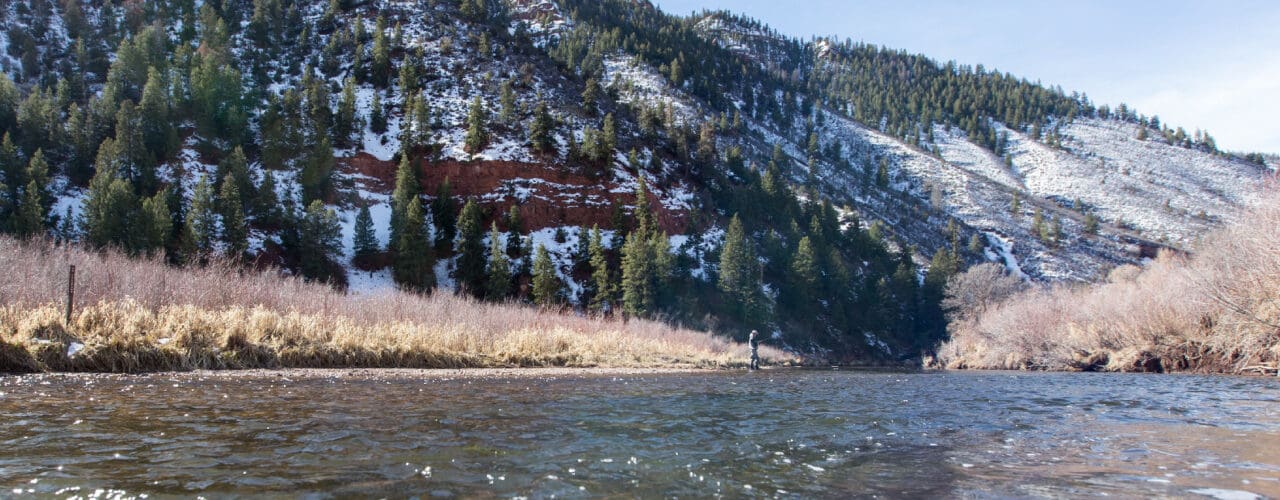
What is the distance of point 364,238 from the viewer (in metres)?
56.9

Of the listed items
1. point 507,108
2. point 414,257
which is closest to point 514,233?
point 414,257

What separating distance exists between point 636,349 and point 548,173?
121 ft

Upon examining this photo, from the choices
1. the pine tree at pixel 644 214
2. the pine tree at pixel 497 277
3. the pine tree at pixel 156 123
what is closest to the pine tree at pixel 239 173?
the pine tree at pixel 156 123

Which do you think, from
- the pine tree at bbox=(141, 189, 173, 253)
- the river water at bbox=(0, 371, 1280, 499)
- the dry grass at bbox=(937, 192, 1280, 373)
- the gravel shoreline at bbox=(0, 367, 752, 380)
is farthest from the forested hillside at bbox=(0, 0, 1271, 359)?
the river water at bbox=(0, 371, 1280, 499)

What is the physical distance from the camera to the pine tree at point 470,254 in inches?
2181

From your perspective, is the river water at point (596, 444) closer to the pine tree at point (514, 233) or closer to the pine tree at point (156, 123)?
the pine tree at point (514, 233)

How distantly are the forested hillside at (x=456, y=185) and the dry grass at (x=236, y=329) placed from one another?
1811 centimetres

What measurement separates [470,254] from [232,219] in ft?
59.2

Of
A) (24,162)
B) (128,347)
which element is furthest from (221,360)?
(24,162)

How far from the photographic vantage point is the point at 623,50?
447 ft

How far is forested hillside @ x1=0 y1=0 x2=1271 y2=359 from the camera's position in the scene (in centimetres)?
5400

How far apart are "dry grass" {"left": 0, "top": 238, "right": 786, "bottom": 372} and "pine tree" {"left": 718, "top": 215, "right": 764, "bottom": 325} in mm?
27097

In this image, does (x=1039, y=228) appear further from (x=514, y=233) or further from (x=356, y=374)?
(x=356, y=374)

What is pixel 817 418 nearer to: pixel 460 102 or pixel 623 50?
pixel 460 102
